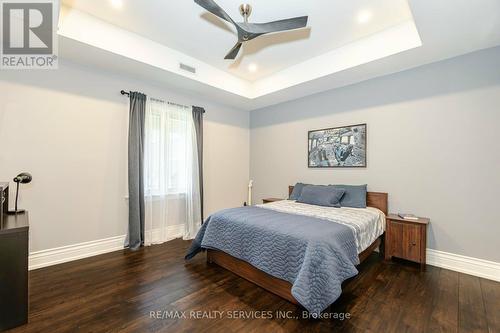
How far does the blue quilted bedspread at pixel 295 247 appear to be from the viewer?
5.99 ft

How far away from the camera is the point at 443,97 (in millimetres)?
2953

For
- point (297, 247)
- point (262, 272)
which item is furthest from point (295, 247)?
point (262, 272)

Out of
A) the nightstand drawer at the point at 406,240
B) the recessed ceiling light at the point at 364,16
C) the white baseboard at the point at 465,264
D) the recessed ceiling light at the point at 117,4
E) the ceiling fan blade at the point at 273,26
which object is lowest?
the white baseboard at the point at 465,264

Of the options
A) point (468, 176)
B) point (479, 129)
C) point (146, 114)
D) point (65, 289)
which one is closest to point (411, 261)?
point (468, 176)

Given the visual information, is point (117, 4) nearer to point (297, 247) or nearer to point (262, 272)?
point (297, 247)

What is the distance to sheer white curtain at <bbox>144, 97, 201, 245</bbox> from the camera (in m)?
3.71

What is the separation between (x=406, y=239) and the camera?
291 cm

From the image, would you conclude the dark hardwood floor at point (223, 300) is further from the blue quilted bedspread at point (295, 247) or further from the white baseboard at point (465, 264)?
the blue quilted bedspread at point (295, 247)

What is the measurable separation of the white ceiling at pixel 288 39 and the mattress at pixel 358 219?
1.99m

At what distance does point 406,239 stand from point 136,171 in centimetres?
385

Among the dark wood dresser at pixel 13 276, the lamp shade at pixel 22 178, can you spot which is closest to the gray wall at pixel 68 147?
the lamp shade at pixel 22 178

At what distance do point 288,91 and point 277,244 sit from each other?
290 cm

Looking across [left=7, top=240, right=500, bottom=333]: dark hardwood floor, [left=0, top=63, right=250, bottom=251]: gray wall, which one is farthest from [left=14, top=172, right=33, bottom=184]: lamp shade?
[left=7, top=240, right=500, bottom=333]: dark hardwood floor
